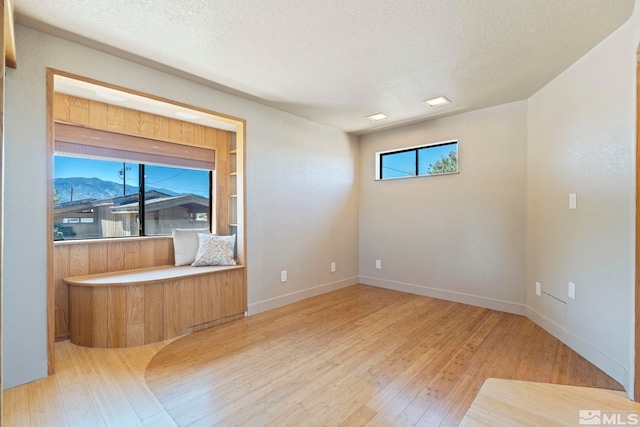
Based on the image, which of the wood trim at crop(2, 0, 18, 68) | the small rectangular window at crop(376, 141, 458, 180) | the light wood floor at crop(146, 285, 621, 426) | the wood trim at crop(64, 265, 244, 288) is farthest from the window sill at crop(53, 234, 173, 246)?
the small rectangular window at crop(376, 141, 458, 180)

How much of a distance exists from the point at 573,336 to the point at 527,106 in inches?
97.2

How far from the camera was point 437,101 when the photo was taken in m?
3.51

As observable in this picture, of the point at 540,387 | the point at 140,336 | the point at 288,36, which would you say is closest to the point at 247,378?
the point at 140,336

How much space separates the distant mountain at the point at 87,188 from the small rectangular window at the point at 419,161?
11.7ft

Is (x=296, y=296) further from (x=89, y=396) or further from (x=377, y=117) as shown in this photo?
(x=377, y=117)

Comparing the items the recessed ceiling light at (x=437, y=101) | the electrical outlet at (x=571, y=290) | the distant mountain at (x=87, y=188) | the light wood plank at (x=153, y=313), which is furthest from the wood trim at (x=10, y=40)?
the electrical outlet at (x=571, y=290)

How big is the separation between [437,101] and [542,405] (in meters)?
3.03

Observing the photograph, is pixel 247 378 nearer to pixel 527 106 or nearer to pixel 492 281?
pixel 492 281

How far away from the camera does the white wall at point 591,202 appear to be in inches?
83.4

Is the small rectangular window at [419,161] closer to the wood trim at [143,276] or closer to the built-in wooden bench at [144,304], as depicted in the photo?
the wood trim at [143,276]

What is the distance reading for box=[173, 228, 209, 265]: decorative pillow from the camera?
352cm

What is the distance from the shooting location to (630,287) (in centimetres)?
207

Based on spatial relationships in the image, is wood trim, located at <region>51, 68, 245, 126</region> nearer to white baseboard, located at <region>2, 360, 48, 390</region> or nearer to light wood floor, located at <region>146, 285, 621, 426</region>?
white baseboard, located at <region>2, 360, 48, 390</region>

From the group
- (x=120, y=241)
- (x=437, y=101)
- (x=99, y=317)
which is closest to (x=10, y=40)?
(x=120, y=241)
